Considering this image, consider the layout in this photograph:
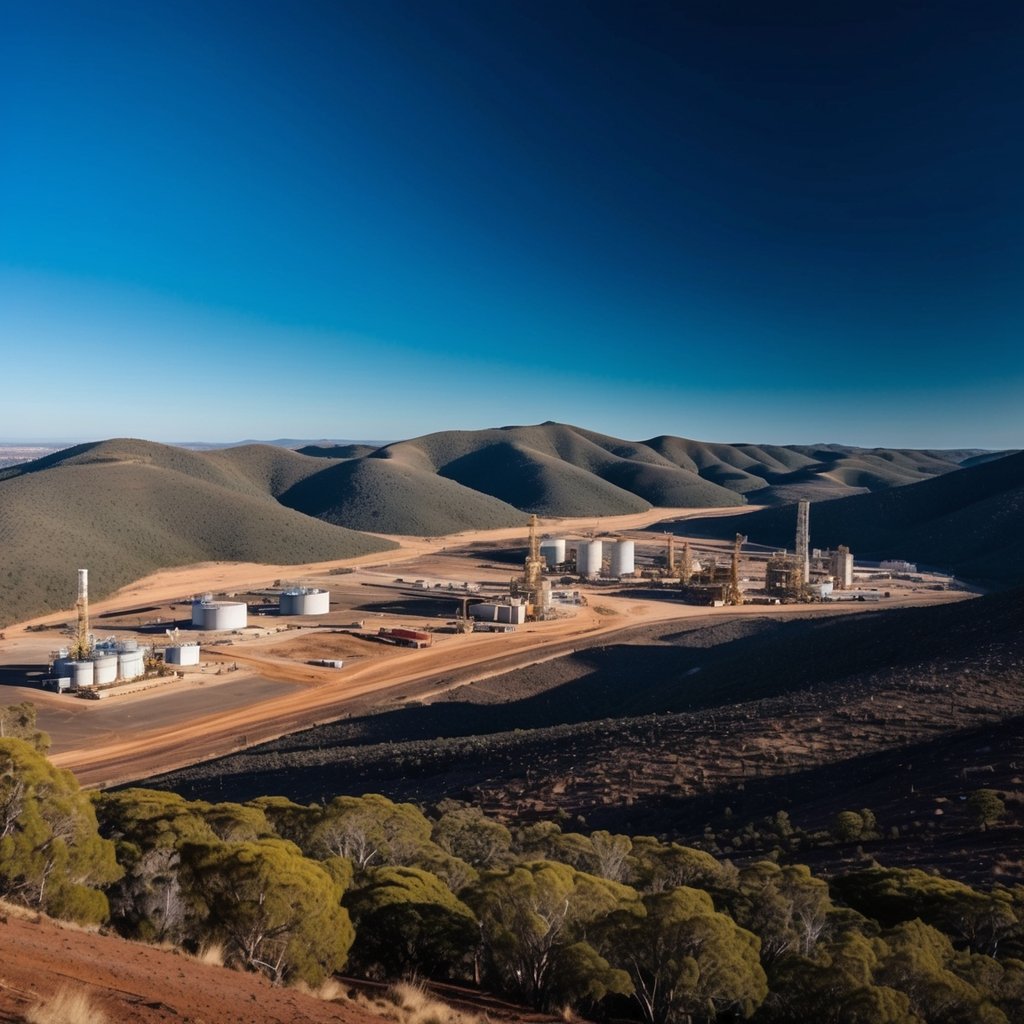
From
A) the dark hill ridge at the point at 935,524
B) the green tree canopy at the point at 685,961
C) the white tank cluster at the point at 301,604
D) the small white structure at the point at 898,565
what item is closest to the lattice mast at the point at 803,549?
the small white structure at the point at 898,565

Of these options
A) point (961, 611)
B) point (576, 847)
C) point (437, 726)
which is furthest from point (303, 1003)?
point (961, 611)

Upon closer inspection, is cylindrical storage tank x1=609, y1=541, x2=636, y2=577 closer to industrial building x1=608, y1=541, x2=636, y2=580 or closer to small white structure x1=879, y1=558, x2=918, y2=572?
industrial building x1=608, y1=541, x2=636, y2=580

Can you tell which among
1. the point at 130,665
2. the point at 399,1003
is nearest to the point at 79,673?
the point at 130,665

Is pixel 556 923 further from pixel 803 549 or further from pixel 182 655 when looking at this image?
pixel 803 549

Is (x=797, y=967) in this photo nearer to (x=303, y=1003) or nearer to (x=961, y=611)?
(x=303, y=1003)

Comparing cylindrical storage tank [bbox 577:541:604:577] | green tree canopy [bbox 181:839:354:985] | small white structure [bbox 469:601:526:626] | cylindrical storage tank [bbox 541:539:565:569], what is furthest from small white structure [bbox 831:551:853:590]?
green tree canopy [bbox 181:839:354:985]

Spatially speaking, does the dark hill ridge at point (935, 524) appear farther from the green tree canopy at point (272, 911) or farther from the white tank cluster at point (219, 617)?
the green tree canopy at point (272, 911)
